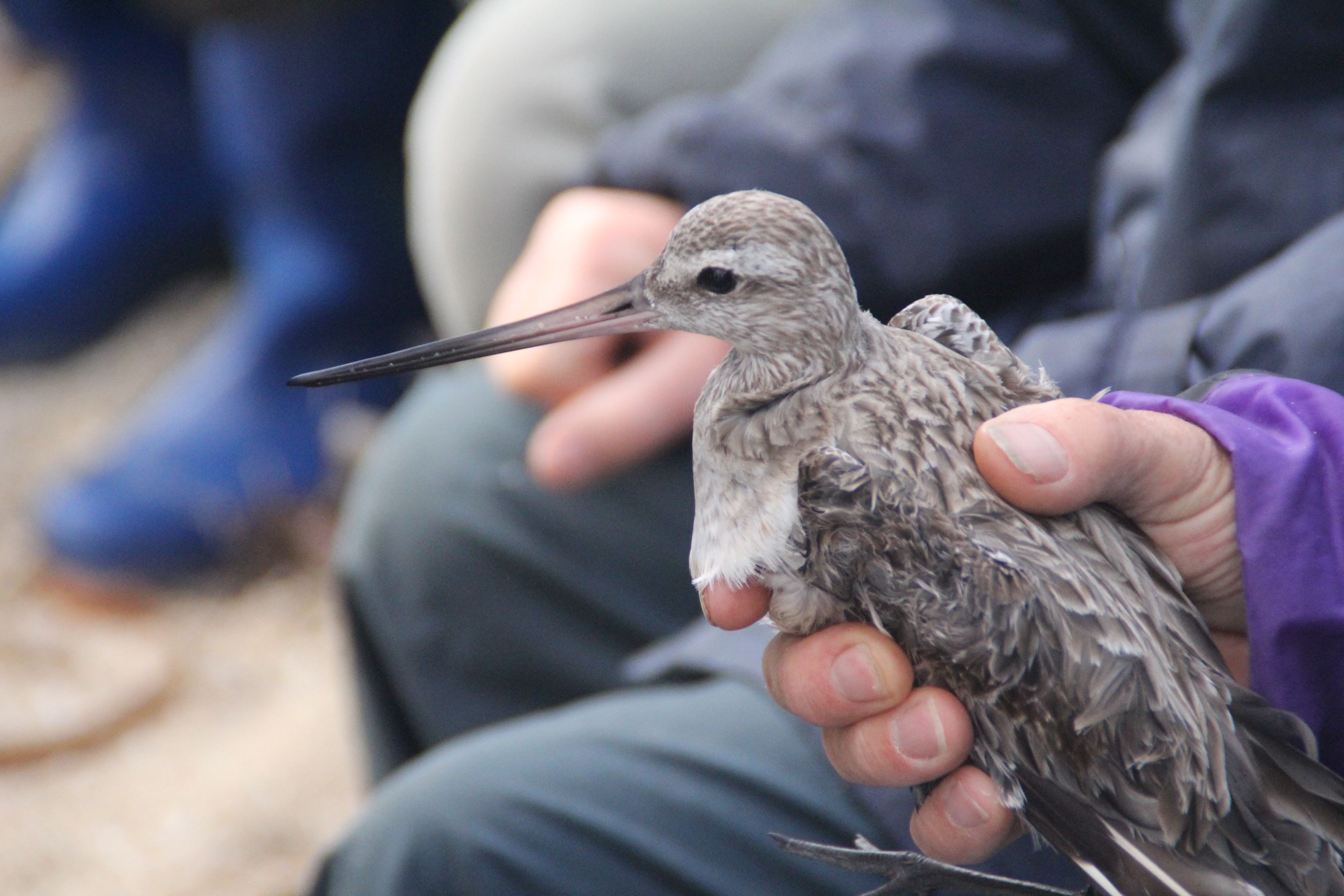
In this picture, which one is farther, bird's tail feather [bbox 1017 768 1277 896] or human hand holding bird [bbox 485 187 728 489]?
human hand holding bird [bbox 485 187 728 489]

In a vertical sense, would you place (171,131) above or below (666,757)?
above

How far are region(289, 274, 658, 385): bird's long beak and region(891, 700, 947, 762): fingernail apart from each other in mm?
365

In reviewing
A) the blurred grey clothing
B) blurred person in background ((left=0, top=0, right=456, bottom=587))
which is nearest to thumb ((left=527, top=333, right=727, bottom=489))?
the blurred grey clothing

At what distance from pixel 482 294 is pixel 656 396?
581mm

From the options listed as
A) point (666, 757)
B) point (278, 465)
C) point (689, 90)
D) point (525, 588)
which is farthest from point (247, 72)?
point (666, 757)

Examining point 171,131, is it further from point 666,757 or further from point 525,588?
point 666,757

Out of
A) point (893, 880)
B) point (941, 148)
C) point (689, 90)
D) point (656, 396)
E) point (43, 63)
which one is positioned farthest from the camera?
point (43, 63)

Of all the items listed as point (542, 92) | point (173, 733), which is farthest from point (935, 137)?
point (173, 733)

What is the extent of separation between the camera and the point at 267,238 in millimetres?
3457

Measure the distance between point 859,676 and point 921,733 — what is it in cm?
6

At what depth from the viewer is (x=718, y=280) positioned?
897mm

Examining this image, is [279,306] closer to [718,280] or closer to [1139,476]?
[718,280]

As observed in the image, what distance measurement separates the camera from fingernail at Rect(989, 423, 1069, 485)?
2.87 feet

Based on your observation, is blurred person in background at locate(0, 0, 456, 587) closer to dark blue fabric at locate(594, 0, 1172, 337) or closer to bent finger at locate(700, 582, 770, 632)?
dark blue fabric at locate(594, 0, 1172, 337)
